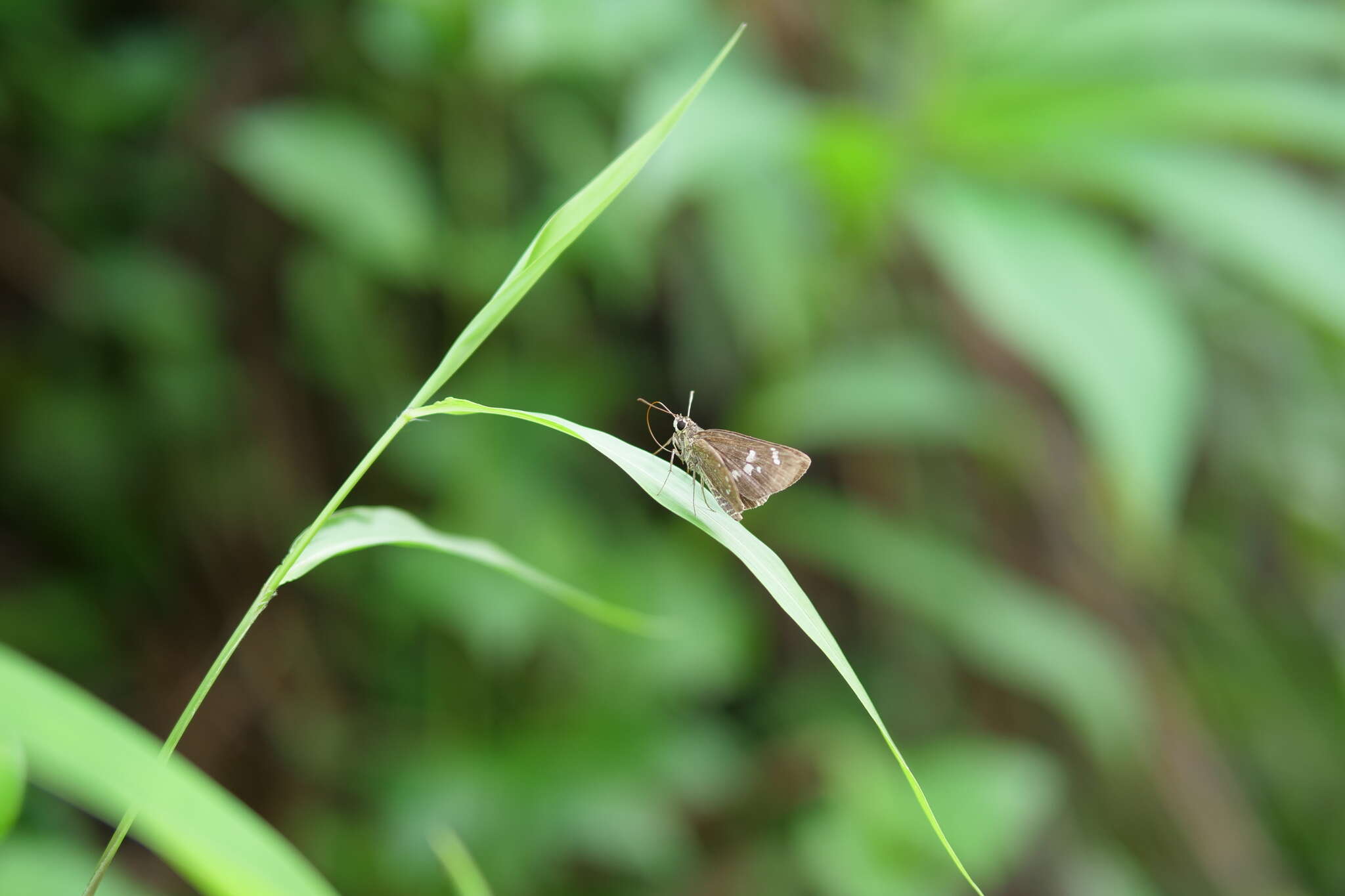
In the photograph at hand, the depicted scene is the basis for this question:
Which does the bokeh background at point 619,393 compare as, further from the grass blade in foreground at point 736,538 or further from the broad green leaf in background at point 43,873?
the grass blade in foreground at point 736,538

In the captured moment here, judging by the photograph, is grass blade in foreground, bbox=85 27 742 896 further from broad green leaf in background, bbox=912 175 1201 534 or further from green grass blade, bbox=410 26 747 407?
broad green leaf in background, bbox=912 175 1201 534

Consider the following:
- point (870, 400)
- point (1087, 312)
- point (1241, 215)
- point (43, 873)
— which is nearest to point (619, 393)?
point (870, 400)

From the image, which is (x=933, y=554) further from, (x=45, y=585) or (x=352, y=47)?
(x=45, y=585)

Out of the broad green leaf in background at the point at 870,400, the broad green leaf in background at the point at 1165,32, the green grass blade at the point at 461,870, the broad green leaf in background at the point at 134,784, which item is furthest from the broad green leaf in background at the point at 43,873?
the broad green leaf in background at the point at 1165,32

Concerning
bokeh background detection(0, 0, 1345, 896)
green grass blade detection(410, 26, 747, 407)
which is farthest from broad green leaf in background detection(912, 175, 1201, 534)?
green grass blade detection(410, 26, 747, 407)

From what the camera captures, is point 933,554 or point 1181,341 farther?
point 933,554

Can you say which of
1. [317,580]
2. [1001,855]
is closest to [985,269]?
[1001,855]
